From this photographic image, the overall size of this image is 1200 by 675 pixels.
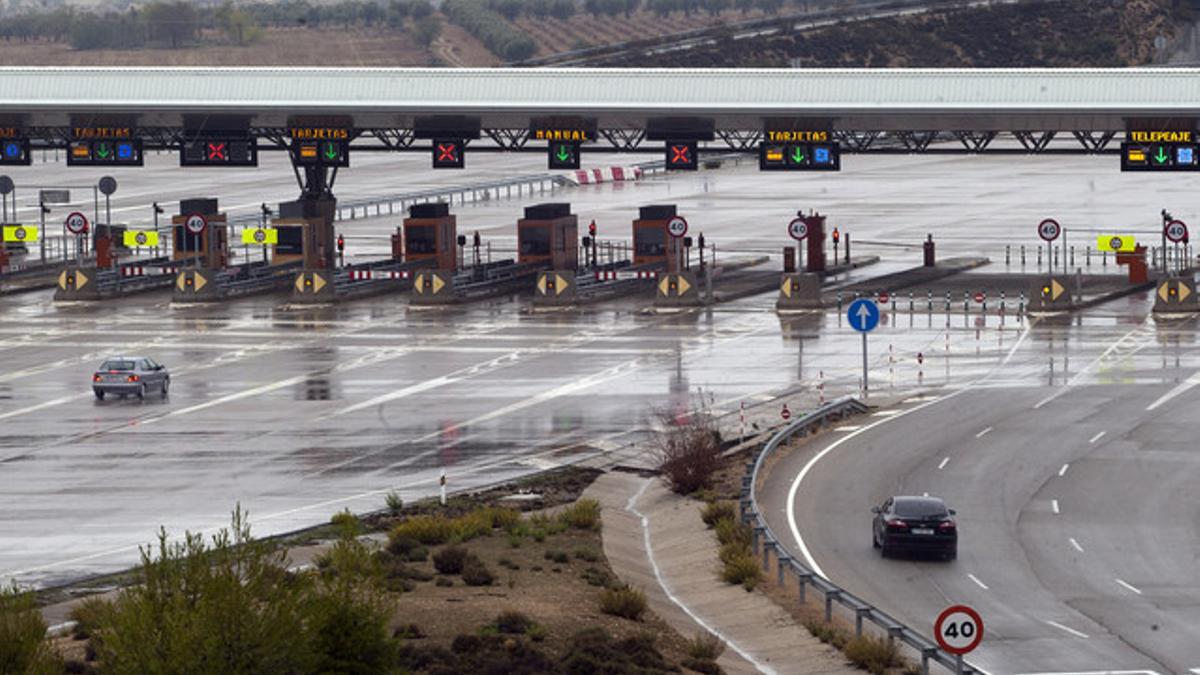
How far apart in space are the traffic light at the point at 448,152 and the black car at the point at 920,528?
136 feet

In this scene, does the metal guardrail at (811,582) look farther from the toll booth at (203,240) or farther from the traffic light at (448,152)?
the toll booth at (203,240)

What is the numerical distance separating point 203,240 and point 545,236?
12625 mm

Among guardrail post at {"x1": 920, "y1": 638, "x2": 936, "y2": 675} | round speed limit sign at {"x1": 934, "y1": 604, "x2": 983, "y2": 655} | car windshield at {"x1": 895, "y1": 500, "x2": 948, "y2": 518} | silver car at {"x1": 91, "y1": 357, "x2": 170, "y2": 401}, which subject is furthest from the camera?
silver car at {"x1": 91, "y1": 357, "x2": 170, "y2": 401}

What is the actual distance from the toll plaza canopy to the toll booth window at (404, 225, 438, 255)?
15.5 ft

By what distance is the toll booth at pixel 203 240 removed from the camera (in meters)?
79.8

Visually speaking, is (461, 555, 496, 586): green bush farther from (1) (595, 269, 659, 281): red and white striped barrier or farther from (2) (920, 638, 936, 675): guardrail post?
(1) (595, 269, 659, 281): red and white striped barrier

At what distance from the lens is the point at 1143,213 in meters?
101

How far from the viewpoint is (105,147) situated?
74250mm

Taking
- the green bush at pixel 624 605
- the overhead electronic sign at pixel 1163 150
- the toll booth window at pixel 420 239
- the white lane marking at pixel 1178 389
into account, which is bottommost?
the green bush at pixel 624 605

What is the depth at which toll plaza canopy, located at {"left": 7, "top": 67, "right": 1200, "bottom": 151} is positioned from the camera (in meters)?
66.7

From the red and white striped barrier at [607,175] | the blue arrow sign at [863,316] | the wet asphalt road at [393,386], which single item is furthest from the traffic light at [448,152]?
the red and white striped barrier at [607,175]

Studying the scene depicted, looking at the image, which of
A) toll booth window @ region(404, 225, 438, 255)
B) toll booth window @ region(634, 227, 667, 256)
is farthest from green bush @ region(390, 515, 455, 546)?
toll booth window @ region(634, 227, 667, 256)

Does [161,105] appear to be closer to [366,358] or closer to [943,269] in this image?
[366,358]

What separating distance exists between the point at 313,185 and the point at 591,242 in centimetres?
966
